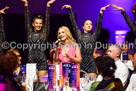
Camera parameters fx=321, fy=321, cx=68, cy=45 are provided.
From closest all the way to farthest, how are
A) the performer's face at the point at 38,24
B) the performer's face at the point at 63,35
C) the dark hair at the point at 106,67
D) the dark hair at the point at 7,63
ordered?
1. the dark hair at the point at 7,63
2. the dark hair at the point at 106,67
3. the performer's face at the point at 63,35
4. the performer's face at the point at 38,24

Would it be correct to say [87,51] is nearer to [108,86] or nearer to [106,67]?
[106,67]

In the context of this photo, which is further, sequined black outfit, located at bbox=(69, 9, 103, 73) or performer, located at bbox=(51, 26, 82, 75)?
sequined black outfit, located at bbox=(69, 9, 103, 73)

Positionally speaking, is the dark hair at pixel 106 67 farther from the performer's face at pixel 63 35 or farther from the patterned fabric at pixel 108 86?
the performer's face at pixel 63 35

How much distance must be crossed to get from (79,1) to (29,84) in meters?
4.51

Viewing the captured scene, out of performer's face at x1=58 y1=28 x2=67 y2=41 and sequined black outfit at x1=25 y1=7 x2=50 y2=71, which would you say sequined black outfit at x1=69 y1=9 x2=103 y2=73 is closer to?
performer's face at x1=58 y1=28 x2=67 y2=41

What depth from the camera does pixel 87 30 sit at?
199 inches

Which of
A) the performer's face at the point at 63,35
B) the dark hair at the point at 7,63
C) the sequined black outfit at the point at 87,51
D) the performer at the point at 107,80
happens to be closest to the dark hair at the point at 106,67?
the performer at the point at 107,80

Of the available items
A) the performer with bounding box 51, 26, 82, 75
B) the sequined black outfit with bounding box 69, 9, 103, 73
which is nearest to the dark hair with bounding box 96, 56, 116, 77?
the performer with bounding box 51, 26, 82, 75

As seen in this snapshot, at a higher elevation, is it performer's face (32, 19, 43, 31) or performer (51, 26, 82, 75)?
performer's face (32, 19, 43, 31)

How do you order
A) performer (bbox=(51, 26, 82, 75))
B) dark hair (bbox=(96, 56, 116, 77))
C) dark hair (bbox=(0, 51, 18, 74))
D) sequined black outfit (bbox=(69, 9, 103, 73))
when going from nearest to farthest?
dark hair (bbox=(0, 51, 18, 74))
dark hair (bbox=(96, 56, 116, 77))
performer (bbox=(51, 26, 82, 75))
sequined black outfit (bbox=(69, 9, 103, 73))

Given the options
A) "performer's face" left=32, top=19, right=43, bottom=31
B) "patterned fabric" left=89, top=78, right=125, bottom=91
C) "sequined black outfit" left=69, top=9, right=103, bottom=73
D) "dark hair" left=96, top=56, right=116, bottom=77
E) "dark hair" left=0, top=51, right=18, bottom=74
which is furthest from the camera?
"sequined black outfit" left=69, top=9, right=103, bottom=73

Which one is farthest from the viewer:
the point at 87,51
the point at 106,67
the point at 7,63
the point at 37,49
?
the point at 87,51

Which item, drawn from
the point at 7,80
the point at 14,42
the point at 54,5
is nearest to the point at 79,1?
the point at 54,5

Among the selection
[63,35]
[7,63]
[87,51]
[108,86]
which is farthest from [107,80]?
[87,51]
